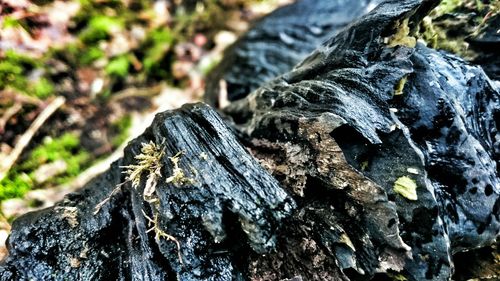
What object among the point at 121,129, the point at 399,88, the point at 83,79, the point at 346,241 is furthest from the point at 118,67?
the point at 346,241

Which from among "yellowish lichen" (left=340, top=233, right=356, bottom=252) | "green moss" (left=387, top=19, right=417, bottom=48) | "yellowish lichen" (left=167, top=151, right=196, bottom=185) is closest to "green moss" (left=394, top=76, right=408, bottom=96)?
"green moss" (left=387, top=19, right=417, bottom=48)

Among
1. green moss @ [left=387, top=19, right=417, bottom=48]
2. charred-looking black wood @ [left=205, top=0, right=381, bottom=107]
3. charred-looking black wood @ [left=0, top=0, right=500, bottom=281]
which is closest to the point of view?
charred-looking black wood @ [left=0, top=0, right=500, bottom=281]

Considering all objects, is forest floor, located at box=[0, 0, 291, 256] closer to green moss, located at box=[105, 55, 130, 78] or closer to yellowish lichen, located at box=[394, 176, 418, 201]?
green moss, located at box=[105, 55, 130, 78]

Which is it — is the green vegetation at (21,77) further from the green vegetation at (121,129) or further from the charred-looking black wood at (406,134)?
the charred-looking black wood at (406,134)

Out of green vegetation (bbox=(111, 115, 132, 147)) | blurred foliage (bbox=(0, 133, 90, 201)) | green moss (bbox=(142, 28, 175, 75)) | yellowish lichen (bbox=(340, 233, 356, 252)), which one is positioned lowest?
yellowish lichen (bbox=(340, 233, 356, 252))

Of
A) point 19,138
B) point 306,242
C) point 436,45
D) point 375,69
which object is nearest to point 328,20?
point 436,45

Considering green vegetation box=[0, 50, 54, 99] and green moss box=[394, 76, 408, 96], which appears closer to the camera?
green moss box=[394, 76, 408, 96]

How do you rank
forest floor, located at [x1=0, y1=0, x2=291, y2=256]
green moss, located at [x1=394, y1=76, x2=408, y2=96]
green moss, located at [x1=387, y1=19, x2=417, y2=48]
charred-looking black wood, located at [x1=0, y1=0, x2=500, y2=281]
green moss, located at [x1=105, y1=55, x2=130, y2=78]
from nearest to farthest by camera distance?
charred-looking black wood, located at [x1=0, y1=0, x2=500, y2=281]
green moss, located at [x1=394, y1=76, x2=408, y2=96]
green moss, located at [x1=387, y1=19, x2=417, y2=48]
forest floor, located at [x1=0, y1=0, x2=291, y2=256]
green moss, located at [x1=105, y1=55, x2=130, y2=78]

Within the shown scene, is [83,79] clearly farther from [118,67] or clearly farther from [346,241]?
[346,241]

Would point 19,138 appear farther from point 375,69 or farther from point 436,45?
point 436,45

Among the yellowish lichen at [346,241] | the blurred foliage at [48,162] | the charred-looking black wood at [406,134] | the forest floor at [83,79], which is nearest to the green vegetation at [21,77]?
the forest floor at [83,79]

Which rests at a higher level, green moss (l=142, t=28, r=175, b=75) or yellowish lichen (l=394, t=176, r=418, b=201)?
green moss (l=142, t=28, r=175, b=75)
